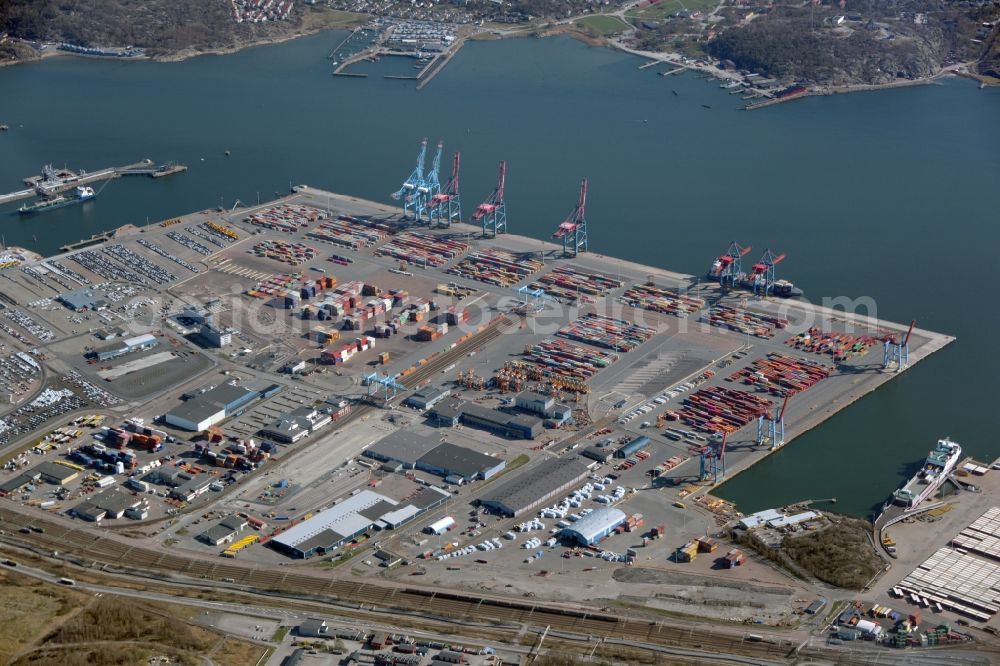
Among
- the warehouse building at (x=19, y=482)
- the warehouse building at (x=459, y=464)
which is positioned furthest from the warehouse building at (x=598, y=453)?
the warehouse building at (x=19, y=482)

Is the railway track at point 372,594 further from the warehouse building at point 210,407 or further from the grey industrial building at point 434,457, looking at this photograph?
the warehouse building at point 210,407

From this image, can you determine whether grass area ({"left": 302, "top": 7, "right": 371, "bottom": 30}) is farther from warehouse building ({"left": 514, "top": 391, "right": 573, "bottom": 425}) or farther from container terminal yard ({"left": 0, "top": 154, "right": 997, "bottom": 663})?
warehouse building ({"left": 514, "top": 391, "right": 573, "bottom": 425})

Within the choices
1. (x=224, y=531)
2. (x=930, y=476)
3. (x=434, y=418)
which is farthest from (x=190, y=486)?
(x=930, y=476)

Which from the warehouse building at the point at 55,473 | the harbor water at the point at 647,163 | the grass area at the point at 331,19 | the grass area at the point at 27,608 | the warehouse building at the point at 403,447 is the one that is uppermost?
the grass area at the point at 331,19

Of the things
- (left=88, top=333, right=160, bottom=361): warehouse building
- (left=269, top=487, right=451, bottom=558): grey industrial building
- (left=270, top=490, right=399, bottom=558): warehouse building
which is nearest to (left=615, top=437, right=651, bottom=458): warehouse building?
(left=269, top=487, right=451, bottom=558): grey industrial building

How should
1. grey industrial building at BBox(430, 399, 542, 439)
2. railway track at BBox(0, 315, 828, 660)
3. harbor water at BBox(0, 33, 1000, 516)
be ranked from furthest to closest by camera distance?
harbor water at BBox(0, 33, 1000, 516) < grey industrial building at BBox(430, 399, 542, 439) < railway track at BBox(0, 315, 828, 660)

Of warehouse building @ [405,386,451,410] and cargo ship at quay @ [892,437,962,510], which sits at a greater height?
cargo ship at quay @ [892,437,962,510]
